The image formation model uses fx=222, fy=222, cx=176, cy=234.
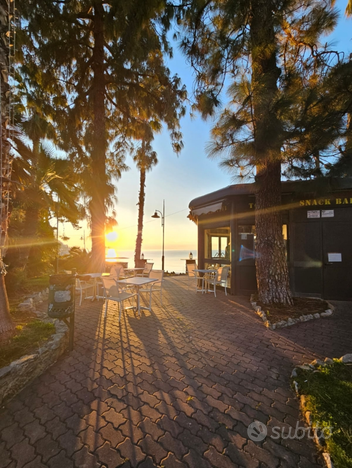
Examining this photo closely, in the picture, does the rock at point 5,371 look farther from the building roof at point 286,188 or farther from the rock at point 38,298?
the building roof at point 286,188

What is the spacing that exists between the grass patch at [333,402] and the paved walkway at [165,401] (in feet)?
0.54

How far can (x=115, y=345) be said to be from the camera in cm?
338

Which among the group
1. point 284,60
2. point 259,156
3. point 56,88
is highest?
point 56,88

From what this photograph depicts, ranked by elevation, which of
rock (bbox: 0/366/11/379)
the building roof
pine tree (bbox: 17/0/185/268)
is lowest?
rock (bbox: 0/366/11/379)

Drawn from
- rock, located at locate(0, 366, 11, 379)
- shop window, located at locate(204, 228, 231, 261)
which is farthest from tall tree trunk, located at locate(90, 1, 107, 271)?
rock, located at locate(0, 366, 11, 379)

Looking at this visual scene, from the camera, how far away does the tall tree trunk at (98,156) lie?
23.5 ft

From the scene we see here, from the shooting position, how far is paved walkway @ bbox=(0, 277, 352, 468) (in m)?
1.57

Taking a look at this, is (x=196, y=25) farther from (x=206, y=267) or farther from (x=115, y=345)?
(x=206, y=267)

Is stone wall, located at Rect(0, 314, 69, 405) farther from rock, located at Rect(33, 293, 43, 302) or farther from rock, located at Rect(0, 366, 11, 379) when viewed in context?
rock, located at Rect(33, 293, 43, 302)

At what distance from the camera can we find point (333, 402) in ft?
6.57

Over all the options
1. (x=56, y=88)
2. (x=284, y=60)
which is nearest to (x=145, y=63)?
(x=56, y=88)

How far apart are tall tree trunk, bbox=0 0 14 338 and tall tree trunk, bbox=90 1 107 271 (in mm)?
4093

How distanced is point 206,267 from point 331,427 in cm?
681

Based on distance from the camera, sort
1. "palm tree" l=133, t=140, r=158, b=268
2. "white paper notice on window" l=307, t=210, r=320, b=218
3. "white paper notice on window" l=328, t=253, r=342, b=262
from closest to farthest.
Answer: "white paper notice on window" l=328, t=253, r=342, b=262 → "white paper notice on window" l=307, t=210, r=320, b=218 → "palm tree" l=133, t=140, r=158, b=268
